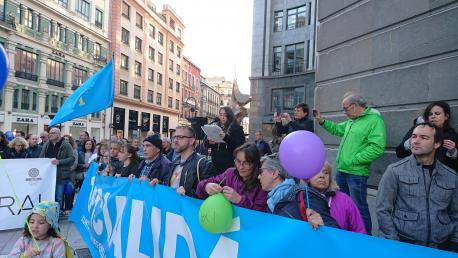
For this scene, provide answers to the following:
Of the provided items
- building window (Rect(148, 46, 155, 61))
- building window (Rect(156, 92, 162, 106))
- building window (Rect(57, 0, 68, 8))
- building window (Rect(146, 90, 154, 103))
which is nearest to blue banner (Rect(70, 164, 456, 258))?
building window (Rect(57, 0, 68, 8))

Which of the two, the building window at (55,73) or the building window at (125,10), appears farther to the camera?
the building window at (125,10)

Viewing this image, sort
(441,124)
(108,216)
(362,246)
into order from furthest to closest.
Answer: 1. (108,216)
2. (441,124)
3. (362,246)

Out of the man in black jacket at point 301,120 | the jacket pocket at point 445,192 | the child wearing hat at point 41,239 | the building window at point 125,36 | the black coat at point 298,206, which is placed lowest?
the child wearing hat at point 41,239

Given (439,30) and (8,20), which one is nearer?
(439,30)

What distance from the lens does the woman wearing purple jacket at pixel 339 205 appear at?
2.79m

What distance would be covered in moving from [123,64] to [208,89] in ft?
162

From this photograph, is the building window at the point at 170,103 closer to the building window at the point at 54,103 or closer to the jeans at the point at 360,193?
the building window at the point at 54,103

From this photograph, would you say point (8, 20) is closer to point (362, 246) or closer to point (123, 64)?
point (123, 64)

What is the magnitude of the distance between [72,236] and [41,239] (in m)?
2.99

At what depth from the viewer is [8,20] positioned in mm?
28781

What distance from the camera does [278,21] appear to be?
3028 cm

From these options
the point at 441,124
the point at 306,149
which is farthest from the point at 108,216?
the point at 441,124

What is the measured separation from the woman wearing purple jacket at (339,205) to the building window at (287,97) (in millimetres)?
24632

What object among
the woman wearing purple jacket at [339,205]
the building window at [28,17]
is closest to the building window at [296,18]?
the building window at [28,17]
